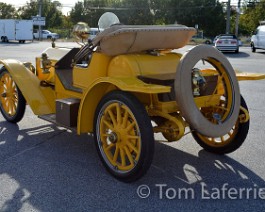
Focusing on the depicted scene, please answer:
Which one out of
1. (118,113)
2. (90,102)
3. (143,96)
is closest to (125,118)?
(118,113)

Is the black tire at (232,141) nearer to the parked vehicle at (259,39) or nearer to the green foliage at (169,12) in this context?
the parked vehicle at (259,39)

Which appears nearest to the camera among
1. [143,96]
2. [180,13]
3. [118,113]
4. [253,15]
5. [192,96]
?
[192,96]

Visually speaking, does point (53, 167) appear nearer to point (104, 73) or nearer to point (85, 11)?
point (104, 73)

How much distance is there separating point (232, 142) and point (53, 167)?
2003 mm

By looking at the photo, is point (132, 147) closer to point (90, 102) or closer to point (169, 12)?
point (90, 102)

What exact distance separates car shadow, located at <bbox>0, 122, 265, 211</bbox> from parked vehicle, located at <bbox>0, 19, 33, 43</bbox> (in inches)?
1295

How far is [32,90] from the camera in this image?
525 centimetres

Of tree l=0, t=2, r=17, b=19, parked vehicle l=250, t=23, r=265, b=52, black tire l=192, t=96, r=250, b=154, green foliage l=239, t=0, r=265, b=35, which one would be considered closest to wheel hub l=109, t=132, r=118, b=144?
black tire l=192, t=96, r=250, b=154

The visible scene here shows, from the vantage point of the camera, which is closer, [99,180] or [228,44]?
[99,180]

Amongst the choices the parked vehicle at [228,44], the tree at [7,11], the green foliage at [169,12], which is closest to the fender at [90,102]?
the parked vehicle at [228,44]

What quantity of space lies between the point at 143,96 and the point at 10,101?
260 centimetres

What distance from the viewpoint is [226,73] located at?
4016 mm

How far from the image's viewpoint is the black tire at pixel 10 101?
5.52 m

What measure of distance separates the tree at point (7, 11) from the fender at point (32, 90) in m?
66.2
